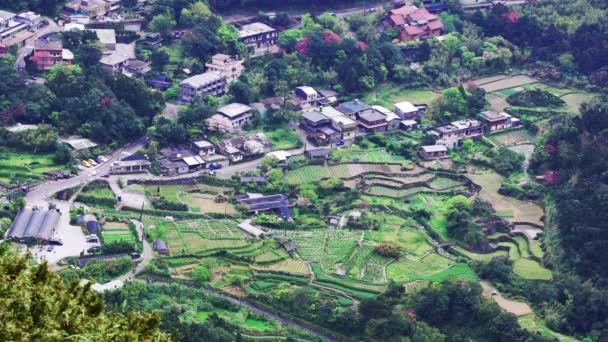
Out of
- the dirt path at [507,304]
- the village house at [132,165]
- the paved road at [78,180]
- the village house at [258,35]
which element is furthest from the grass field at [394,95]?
the dirt path at [507,304]

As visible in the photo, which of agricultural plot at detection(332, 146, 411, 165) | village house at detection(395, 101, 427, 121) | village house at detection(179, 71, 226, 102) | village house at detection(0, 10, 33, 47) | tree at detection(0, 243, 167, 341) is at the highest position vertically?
tree at detection(0, 243, 167, 341)

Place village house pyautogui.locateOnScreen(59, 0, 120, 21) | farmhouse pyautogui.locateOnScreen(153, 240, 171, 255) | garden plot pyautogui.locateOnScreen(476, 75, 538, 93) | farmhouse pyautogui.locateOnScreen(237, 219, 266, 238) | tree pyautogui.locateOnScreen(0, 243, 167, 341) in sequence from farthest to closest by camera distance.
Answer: garden plot pyautogui.locateOnScreen(476, 75, 538, 93) → village house pyautogui.locateOnScreen(59, 0, 120, 21) → farmhouse pyautogui.locateOnScreen(237, 219, 266, 238) → farmhouse pyautogui.locateOnScreen(153, 240, 171, 255) → tree pyautogui.locateOnScreen(0, 243, 167, 341)

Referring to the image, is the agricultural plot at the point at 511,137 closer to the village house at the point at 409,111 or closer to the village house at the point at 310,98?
the village house at the point at 409,111

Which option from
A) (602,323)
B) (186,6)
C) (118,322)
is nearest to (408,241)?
(602,323)

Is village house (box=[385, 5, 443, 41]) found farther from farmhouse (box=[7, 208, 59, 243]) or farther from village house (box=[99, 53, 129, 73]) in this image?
farmhouse (box=[7, 208, 59, 243])

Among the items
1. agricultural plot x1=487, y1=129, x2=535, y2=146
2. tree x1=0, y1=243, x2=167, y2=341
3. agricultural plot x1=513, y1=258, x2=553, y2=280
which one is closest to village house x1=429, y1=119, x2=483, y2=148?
agricultural plot x1=487, y1=129, x2=535, y2=146

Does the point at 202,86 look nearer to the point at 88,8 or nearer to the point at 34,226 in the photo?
the point at 88,8

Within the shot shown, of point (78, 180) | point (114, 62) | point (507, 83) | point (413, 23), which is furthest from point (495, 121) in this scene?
point (78, 180)

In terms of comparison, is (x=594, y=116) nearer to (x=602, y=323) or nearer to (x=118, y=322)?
(x=602, y=323)
